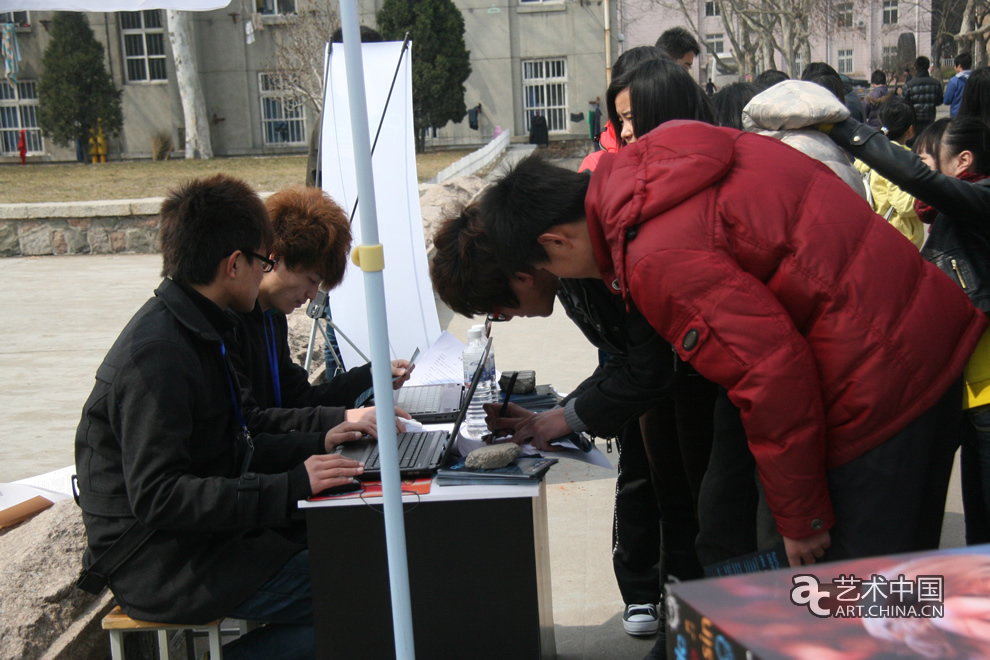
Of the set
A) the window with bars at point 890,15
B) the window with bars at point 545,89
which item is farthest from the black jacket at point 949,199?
the window with bars at point 890,15

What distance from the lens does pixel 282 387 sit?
3.05 m

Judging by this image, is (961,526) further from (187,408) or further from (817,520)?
(187,408)

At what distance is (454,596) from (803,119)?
1531mm

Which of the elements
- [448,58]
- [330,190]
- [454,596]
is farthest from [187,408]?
[448,58]

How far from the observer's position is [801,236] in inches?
64.3

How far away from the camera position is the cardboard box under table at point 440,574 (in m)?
2.04

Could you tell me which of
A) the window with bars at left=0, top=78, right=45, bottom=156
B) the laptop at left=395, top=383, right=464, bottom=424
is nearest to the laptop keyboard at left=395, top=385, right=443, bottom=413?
the laptop at left=395, top=383, right=464, bottom=424

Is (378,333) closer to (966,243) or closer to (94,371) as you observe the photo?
(966,243)

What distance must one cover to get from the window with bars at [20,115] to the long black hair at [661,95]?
28434 mm

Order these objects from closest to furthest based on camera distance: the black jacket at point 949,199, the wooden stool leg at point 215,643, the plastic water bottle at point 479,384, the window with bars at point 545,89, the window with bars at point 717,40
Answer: the wooden stool leg at point 215,643 < the black jacket at point 949,199 < the plastic water bottle at point 479,384 < the window with bars at point 545,89 < the window with bars at point 717,40

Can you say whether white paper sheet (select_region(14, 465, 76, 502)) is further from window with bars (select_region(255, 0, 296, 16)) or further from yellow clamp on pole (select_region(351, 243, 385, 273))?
window with bars (select_region(255, 0, 296, 16))

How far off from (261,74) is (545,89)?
8.88 m

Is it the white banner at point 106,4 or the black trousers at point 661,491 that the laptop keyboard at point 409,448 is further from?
the white banner at point 106,4

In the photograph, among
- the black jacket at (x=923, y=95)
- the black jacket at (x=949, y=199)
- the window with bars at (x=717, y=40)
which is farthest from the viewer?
the window with bars at (x=717, y=40)
